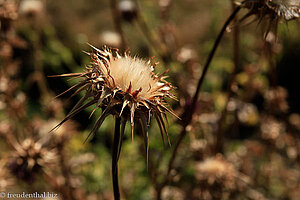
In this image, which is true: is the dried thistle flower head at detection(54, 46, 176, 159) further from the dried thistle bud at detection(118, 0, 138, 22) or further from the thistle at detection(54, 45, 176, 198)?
the dried thistle bud at detection(118, 0, 138, 22)

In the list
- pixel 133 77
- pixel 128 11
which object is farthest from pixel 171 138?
pixel 133 77

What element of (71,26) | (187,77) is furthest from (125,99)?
(71,26)

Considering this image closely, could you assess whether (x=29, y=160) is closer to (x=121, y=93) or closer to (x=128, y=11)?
(x=121, y=93)

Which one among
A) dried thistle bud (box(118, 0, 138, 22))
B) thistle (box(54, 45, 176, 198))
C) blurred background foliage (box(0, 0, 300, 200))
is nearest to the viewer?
thistle (box(54, 45, 176, 198))

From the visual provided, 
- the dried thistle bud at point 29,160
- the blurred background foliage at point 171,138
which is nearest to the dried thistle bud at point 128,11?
the blurred background foliage at point 171,138

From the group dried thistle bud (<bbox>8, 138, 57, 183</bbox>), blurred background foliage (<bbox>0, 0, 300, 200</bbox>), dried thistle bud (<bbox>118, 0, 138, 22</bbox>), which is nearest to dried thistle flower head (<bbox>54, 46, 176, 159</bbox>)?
blurred background foliage (<bbox>0, 0, 300, 200</bbox>)

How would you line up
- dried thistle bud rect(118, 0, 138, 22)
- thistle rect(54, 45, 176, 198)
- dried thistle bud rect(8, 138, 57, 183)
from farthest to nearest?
dried thistle bud rect(118, 0, 138, 22), dried thistle bud rect(8, 138, 57, 183), thistle rect(54, 45, 176, 198)

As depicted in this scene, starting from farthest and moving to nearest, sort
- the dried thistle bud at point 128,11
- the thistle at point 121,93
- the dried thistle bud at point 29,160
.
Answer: the dried thistle bud at point 128,11
the dried thistle bud at point 29,160
the thistle at point 121,93

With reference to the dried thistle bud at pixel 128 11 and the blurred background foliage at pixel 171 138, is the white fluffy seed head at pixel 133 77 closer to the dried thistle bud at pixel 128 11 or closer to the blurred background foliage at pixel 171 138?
the blurred background foliage at pixel 171 138
